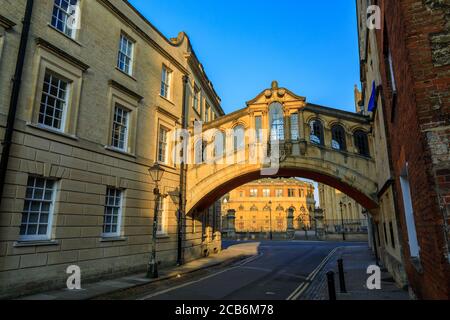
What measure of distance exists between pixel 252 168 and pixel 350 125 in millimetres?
6119

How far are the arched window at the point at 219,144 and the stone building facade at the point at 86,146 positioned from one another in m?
2.71

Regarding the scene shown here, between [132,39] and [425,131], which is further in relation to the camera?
[132,39]

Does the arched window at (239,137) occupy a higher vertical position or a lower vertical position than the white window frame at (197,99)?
lower

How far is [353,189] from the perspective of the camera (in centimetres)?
1602

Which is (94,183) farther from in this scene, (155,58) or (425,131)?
(425,131)

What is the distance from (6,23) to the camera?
8852mm

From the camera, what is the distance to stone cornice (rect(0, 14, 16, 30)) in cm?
873

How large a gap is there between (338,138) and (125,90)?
464 inches

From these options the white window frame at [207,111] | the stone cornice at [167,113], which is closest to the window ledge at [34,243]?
the stone cornice at [167,113]

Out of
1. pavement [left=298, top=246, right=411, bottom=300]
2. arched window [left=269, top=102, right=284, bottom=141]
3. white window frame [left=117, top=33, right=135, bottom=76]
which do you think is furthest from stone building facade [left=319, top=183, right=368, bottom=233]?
white window frame [left=117, top=33, right=135, bottom=76]

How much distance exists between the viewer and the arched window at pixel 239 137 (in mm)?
17719

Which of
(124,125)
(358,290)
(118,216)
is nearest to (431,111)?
(358,290)

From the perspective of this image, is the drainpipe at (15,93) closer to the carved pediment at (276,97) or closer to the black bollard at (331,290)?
the black bollard at (331,290)
